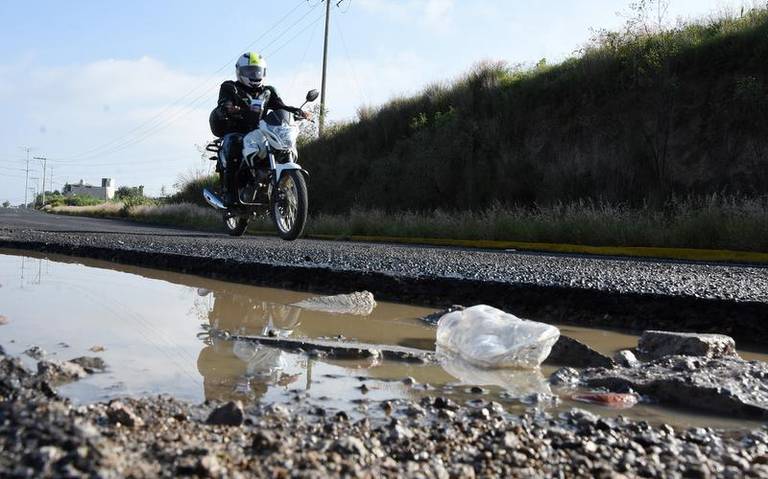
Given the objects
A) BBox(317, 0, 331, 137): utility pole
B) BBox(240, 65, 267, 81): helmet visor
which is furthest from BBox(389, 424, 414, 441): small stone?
BBox(317, 0, 331, 137): utility pole

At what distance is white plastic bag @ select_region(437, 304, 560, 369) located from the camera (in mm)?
2754

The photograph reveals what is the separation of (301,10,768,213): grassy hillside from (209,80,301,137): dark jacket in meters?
7.46

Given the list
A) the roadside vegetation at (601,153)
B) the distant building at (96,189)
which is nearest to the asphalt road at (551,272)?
the roadside vegetation at (601,153)

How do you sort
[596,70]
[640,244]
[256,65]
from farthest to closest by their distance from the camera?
[596,70]
[640,244]
[256,65]

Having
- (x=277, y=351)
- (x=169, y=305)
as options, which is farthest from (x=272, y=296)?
(x=277, y=351)

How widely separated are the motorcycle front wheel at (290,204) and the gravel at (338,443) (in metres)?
4.10

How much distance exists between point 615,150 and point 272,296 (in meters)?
10.8

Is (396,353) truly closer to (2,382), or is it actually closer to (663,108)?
(2,382)

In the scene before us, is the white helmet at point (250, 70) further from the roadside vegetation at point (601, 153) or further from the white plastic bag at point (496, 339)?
the roadside vegetation at point (601, 153)

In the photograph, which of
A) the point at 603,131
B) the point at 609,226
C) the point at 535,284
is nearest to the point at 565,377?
the point at 535,284

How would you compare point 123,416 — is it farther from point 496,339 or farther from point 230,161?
point 230,161

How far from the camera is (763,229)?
905 centimetres

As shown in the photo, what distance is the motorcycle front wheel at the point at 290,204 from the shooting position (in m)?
5.94

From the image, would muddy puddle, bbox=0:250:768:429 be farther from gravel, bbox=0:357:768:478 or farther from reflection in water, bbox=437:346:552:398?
gravel, bbox=0:357:768:478
